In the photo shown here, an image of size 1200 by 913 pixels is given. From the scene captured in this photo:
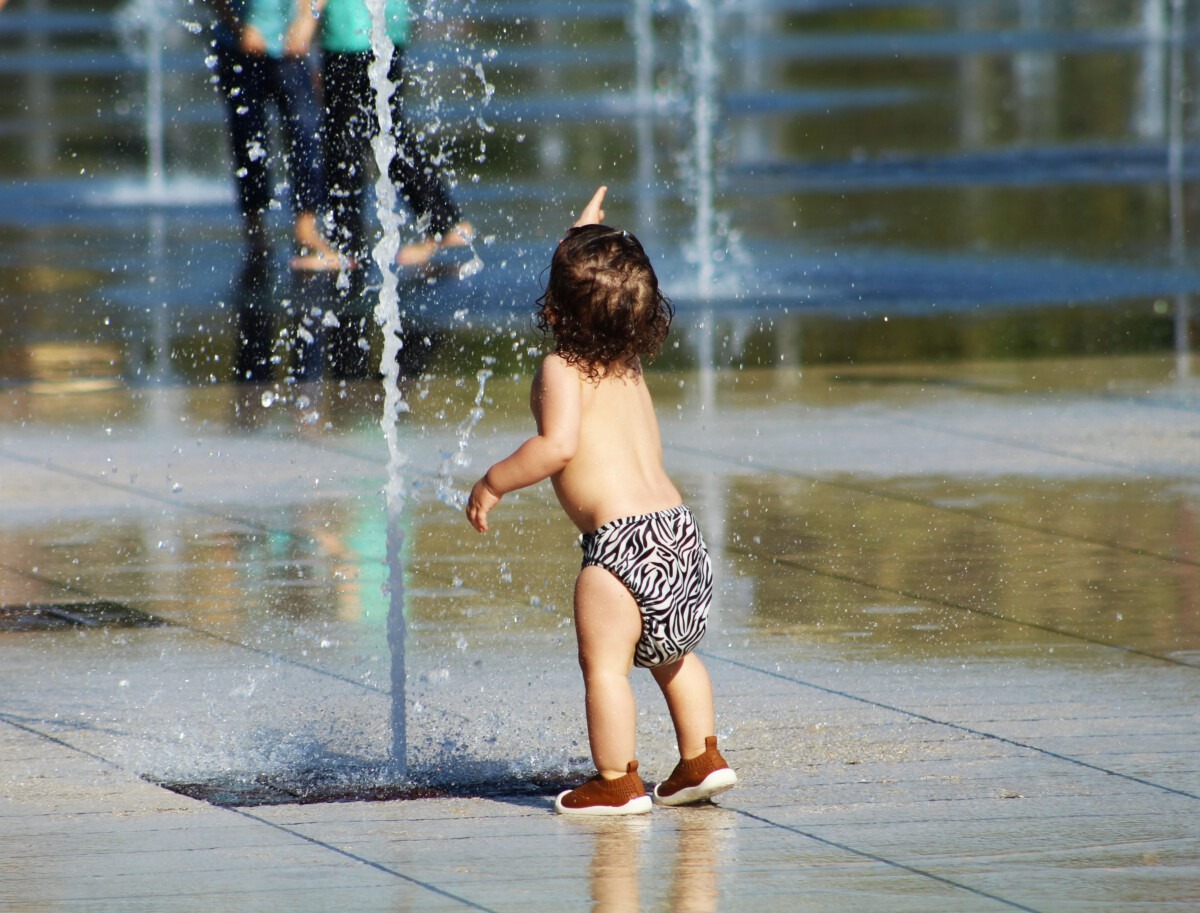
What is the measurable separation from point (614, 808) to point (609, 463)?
69cm

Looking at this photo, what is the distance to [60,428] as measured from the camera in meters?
8.27

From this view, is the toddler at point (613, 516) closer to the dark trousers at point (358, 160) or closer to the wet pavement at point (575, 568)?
the wet pavement at point (575, 568)

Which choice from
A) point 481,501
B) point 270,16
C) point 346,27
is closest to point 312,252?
point 346,27

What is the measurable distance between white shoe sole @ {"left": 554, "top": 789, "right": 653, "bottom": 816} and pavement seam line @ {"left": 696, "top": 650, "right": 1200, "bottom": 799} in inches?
33.9

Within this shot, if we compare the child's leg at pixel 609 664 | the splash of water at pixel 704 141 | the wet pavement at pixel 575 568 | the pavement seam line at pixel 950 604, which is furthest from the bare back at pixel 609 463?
the splash of water at pixel 704 141

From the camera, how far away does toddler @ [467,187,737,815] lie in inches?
167

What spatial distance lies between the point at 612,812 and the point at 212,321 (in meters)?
7.03

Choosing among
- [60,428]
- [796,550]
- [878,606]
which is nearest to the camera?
[878,606]

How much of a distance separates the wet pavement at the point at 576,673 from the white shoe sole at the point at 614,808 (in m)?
0.04

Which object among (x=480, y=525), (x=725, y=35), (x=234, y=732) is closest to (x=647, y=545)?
(x=480, y=525)

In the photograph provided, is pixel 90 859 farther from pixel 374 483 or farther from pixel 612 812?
pixel 374 483

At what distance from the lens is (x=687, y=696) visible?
4348 mm

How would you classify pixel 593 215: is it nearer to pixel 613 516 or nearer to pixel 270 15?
pixel 613 516

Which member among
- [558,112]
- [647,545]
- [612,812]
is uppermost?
[558,112]
